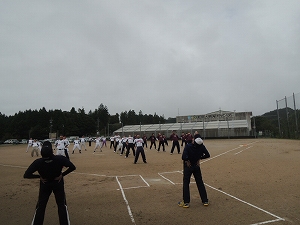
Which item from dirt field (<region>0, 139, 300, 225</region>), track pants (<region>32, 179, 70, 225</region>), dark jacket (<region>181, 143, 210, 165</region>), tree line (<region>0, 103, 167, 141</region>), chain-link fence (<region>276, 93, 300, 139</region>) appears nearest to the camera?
track pants (<region>32, 179, 70, 225</region>)

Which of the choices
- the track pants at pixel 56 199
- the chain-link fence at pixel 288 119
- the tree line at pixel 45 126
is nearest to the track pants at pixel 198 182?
the track pants at pixel 56 199

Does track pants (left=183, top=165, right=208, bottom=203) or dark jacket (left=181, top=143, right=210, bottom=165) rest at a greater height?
dark jacket (left=181, top=143, right=210, bottom=165)

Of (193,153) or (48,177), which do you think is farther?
(193,153)

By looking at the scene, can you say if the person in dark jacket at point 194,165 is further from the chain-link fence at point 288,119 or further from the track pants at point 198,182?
the chain-link fence at point 288,119

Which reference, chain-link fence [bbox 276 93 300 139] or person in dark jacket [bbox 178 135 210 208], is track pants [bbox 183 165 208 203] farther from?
chain-link fence [bbox 276 93 300 139]

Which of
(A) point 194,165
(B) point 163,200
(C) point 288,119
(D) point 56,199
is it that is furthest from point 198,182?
(C) point 288,119

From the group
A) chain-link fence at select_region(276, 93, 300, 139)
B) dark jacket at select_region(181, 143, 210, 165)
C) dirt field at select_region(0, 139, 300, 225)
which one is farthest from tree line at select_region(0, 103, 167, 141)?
dark jacket at select_region(181, 143, 210, 165)

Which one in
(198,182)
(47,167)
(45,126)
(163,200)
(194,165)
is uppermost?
(45,126)

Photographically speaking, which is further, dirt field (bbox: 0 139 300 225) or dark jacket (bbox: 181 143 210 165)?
dark jacket (bbox: 181 143 210 165)

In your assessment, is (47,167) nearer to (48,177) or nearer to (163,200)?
(48,177)

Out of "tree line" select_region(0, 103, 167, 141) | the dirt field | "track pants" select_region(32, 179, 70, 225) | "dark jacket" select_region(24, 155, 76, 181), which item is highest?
"tree line" select_region(0, 103, 167, 141)

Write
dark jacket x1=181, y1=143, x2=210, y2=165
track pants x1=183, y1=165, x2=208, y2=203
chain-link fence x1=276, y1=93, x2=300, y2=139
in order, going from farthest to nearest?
chain-link fence x1=276, y1=93, x2=300, y2=139 → dark jacket x1=181, y1=143, x2=210, y2=165 → track pants x1=183, y1=165, x2=208, y2=203

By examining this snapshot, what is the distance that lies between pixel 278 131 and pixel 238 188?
38068mm

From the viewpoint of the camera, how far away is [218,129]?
48.5m
